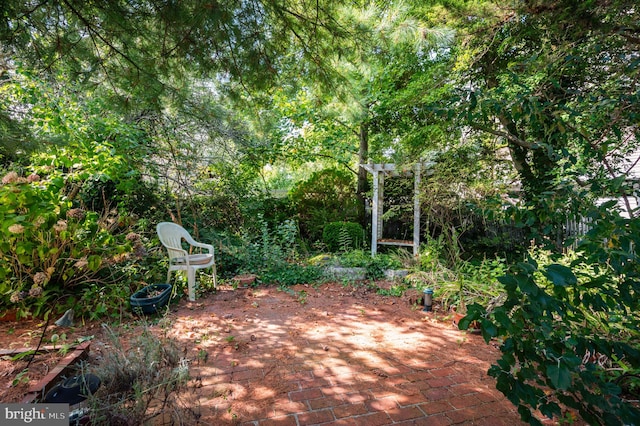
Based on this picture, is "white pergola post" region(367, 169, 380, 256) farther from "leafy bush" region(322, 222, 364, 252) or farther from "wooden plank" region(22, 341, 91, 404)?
"wooden plank" region(22, 341, 91, 404)

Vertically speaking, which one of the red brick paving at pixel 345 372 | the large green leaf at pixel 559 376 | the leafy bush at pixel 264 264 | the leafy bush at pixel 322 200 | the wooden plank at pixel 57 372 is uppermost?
the leafy bush at pixel 322 200

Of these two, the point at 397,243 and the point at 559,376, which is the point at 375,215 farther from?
the point at 559,376

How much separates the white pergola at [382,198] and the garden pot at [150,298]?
350 centimetres

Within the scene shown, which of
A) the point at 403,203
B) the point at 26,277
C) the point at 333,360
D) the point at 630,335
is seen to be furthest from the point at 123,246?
the point at 403,203

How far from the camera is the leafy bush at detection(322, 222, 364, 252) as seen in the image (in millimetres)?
5986

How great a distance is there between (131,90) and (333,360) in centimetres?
257

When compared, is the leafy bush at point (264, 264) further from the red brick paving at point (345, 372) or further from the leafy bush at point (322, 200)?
the leafy bush at point (322, 200)

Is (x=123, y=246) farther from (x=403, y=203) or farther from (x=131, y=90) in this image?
(x=403, y=203)

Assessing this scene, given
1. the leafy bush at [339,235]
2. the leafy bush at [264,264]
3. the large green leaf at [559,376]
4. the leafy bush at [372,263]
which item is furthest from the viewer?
the leafy bush at [339,235]

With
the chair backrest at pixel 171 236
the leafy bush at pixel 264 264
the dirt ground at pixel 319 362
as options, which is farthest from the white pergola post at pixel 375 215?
Answer: the chair backrest at pixel 171 236

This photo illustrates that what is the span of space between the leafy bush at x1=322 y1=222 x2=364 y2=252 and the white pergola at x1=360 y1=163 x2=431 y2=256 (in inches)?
12.1

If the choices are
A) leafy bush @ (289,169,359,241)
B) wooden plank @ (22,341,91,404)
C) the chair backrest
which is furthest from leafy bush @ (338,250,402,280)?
wooden plank @ (22,341,91,404)

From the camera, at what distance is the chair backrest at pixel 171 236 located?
3.77 meters

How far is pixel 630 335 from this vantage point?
7.04ft
